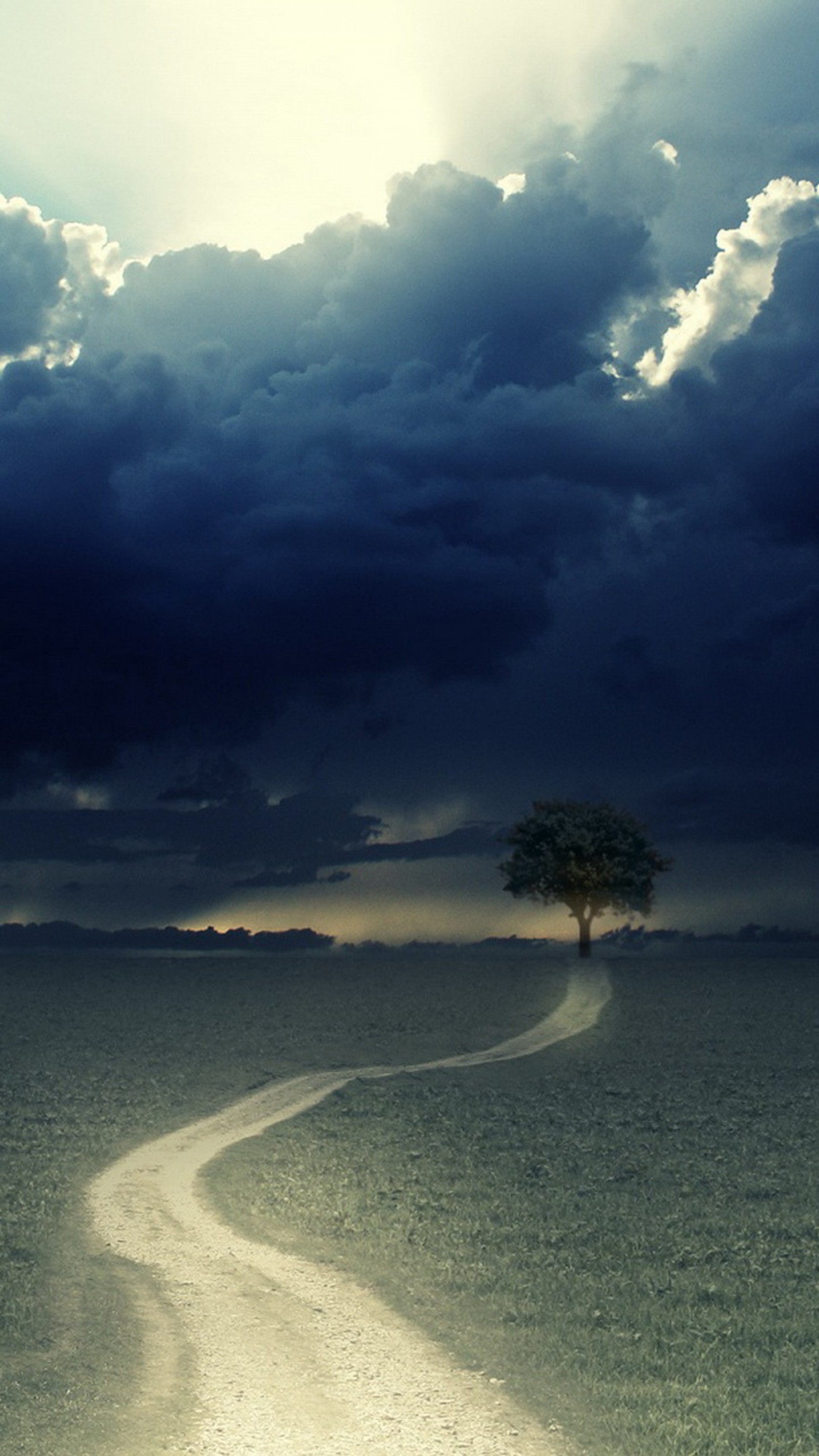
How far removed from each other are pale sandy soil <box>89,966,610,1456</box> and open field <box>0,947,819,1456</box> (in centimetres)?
42

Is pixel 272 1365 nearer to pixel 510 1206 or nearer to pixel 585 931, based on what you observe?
pixel 510 1206

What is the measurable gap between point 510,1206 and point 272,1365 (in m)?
8.94

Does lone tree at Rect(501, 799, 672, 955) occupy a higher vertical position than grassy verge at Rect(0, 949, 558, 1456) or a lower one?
higher

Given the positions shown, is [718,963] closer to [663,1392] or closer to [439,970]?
[439,970]

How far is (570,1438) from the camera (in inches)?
476

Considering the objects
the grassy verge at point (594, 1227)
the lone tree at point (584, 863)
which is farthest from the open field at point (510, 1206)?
the lone tree at point (584, 863)

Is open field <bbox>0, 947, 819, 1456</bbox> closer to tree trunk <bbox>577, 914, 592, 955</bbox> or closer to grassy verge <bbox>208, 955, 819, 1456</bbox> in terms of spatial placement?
grassy verge <bbox>208, 955, 819, 1456</bbox>

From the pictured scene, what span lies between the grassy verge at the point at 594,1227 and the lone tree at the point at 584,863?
5785 cm

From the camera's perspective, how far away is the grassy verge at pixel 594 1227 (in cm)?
1341

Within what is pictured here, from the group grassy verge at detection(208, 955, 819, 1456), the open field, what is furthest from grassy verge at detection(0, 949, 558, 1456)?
grassy verge at detection(208, 955, 819, 1456)

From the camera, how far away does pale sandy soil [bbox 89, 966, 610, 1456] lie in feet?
38.3

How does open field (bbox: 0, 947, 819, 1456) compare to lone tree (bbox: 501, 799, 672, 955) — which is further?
lone tree (bbox: 501, 799, 672, 955)

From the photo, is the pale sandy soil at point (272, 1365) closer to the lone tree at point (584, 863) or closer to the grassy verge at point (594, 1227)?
the grassy verge at point (594, 1227)

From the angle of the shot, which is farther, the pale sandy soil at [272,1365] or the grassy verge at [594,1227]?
the grassy verge at [594,1227]
